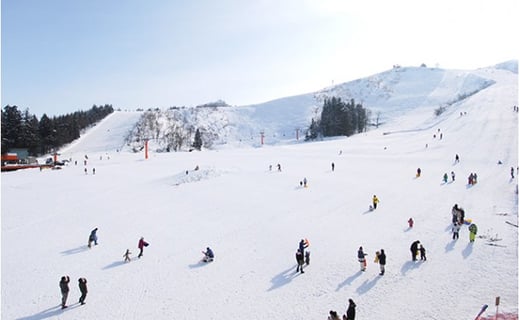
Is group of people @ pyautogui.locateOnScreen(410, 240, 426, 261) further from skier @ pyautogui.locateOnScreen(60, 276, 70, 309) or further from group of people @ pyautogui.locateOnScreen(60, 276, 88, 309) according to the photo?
skier @ pyautogui.locateOnScreen(60, 276, 70, 309)

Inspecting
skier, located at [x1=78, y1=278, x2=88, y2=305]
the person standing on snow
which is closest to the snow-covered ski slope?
skier, located at [x1=78, y1=278, x2=88, y2=305]

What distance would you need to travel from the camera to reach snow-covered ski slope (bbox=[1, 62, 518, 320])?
1230 centimetres

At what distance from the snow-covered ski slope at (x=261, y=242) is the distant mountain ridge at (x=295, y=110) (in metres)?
64.4

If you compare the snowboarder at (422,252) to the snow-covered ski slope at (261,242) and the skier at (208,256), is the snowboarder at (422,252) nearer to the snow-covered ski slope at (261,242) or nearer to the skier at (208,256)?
the snow-covered ski slope at (261,242)

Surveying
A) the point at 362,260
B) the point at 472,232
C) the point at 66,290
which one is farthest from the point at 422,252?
the point at 66,290

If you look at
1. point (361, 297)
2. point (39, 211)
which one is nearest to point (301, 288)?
point (361, 297)

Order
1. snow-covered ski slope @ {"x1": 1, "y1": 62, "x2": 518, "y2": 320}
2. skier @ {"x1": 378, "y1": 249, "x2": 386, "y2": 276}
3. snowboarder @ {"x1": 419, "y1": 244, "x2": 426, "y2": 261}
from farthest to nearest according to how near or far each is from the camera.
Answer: snowboarder @ {"x1": 419, "y1": 244, "x2": 426, "y2": 261} → skier @ {"x1": 378, "y1": 249, "x2": 386, "y2": 276} → snow-covered ski slope @ {"x1": 1, "y1": 62, "x2": 518, "y2": 320}

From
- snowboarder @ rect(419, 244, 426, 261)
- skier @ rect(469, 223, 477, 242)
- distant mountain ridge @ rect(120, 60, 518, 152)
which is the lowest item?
snowboarder @ rect(419, 244, 426, 261)

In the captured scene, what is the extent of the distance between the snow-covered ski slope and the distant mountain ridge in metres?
64.4

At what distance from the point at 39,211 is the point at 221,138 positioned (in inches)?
3977

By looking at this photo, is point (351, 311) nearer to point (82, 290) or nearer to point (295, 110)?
point (82, 290)

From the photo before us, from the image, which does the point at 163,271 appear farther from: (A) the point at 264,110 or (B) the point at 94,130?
(A) the point at 264,110

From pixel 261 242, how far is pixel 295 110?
136m

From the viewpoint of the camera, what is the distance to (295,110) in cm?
15075
